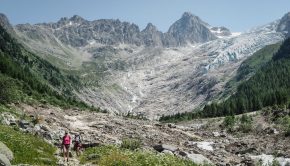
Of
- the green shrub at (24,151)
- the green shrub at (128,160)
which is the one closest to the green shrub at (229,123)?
the green shrub at (128,160)

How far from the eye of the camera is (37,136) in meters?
42.3

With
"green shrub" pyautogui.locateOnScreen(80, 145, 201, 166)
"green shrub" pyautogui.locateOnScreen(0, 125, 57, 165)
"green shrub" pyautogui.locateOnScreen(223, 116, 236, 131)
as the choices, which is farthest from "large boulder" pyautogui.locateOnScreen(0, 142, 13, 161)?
"green shrub" pyautogui.locateOnScreen(223, 116, 236, 131)

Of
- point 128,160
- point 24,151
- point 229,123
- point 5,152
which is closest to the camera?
point 5,152

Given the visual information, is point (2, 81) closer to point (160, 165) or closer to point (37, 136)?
point (37, 136)

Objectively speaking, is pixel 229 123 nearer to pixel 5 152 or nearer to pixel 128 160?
pixel 128 160

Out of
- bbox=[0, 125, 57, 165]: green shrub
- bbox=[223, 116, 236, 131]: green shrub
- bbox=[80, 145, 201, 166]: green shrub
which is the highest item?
bbox=[0, 125, 57, 165]: green shrub

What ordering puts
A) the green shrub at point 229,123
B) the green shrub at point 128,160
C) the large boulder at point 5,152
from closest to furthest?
the large boulder at point 5,152 → the green shrub at point 128,160 → the green shrub at point 229,123

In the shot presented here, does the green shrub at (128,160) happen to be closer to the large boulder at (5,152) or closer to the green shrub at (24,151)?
the green shrub at (24,151)

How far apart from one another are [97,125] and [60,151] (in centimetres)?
4114

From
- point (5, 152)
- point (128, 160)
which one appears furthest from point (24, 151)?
point (128, 160)

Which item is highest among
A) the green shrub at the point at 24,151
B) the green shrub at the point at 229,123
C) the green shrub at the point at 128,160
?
the green shrub at the point at 24,151

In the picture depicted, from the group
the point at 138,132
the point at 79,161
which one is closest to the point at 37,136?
the point at 79,161

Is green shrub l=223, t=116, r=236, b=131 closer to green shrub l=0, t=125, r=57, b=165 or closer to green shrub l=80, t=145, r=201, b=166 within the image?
green shrub l=80, t=145, r=201, b=166

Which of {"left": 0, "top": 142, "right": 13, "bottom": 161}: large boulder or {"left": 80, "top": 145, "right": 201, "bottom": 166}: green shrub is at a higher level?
{"left": 0, "top": 142, "right": 13, "bottom": 161}: large boulder
